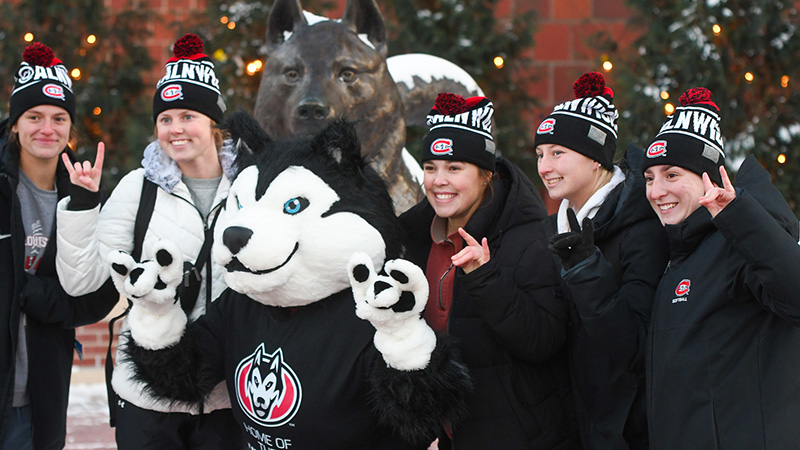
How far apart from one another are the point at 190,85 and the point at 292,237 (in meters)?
0.97

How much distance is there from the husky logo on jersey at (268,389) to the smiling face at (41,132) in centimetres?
126

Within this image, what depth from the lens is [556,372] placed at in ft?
9.52

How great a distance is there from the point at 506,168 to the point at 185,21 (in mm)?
5758

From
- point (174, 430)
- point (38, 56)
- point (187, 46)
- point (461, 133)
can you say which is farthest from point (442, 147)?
point (38, 56)

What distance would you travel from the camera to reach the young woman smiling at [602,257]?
102 inches

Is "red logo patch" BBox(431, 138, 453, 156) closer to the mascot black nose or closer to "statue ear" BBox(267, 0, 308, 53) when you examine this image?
the mascot black nose

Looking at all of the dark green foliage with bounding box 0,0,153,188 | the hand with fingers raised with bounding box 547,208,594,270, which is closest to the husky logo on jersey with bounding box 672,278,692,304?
the hand with fingers raised with bounding box 547,208,594,270

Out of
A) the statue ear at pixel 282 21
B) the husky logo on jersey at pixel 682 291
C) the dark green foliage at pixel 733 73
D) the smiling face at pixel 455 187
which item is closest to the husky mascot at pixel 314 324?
the smiling face at pixel 455 187

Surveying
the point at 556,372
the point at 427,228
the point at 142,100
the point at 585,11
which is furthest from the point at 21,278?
the point at 585,11

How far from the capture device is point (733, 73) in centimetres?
700

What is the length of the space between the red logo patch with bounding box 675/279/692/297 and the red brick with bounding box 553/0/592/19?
6242mm

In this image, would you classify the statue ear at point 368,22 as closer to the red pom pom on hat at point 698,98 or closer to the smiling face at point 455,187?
the smiling face at point 455,187

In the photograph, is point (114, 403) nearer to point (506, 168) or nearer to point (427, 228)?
point (427, 228)

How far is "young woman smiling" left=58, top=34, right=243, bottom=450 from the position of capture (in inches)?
124
